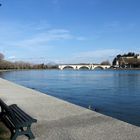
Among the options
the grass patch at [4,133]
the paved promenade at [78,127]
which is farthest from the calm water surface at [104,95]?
the grass patch at [4,133]

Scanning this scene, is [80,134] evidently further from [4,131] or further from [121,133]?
[4,131]

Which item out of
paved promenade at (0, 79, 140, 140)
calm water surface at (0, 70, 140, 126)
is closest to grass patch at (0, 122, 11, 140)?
paved promenade at (0, 79, 140, 140)

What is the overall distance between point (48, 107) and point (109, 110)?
5.87m

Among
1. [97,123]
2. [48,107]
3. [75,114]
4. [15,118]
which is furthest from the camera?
[48,107]

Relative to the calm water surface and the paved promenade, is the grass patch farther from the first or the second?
the calm water surface

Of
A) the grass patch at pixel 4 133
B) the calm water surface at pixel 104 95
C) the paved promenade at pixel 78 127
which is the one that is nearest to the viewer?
the grass patch at pixel 4 133

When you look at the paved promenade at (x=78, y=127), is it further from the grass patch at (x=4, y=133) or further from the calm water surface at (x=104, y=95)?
the calm water surface at (x=104, y=95)

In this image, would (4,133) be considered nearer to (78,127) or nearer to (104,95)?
(78,127)

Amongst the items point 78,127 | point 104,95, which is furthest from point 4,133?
point 104,95

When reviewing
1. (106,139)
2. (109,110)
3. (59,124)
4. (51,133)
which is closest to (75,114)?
(59,124)

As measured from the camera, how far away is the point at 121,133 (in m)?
9.85

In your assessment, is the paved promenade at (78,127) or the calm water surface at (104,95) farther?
the calm water surface at (104,95)

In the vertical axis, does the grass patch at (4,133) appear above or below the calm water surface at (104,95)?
above

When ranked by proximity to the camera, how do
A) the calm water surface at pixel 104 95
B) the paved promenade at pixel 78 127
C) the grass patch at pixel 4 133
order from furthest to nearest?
the calm water surface at pixel 104 95 < the paved promenade at pixel 78 127 < the grass patch at pixel 4 133
